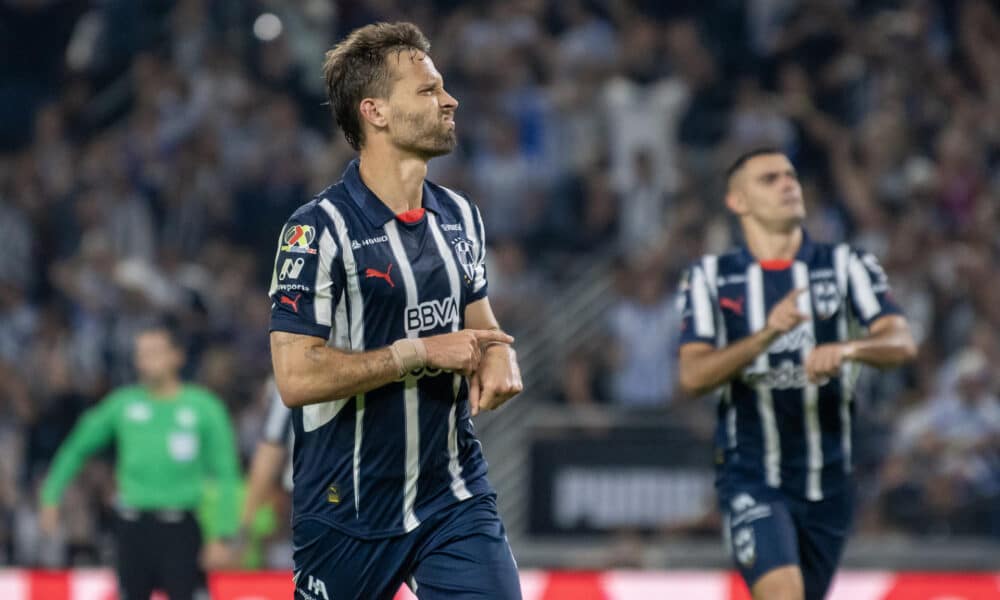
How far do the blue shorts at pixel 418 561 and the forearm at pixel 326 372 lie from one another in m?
0.48

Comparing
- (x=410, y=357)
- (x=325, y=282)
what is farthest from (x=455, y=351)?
(x=325, y=282)

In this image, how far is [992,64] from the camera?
14125 mm

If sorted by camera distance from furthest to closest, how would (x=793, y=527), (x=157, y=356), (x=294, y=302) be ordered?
(x=157, y=356)
(x=793, y=527)
(x=294, y=302)

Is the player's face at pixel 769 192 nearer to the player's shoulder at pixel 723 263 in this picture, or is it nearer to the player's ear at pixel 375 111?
the player's shoulder at pixel 723 263

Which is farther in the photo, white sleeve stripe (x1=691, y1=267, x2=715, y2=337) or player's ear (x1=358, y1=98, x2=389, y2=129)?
white sleeve stripe (x1=691, y1=267, x2=715, y2=337)

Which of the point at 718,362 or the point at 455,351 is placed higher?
the point at 455,351

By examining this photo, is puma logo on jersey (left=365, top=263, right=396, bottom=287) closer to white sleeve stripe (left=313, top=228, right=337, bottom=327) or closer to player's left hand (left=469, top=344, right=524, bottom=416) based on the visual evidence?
white sleeve stripe (left=313, top=228, right=337, bottom=327)

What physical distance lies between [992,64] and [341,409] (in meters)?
11.0

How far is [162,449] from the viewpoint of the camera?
859cm

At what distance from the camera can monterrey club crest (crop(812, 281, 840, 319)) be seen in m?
6.50

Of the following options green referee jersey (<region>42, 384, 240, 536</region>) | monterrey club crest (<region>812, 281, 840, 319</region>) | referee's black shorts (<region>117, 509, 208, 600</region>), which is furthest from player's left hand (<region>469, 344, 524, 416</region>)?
green referee jersey (<region>42, 384, 240, 536</region>)

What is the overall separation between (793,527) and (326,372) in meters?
2.59

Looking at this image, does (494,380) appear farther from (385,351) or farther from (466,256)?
(466,256)

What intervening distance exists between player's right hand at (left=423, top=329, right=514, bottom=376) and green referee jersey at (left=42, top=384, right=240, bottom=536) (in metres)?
4.43
